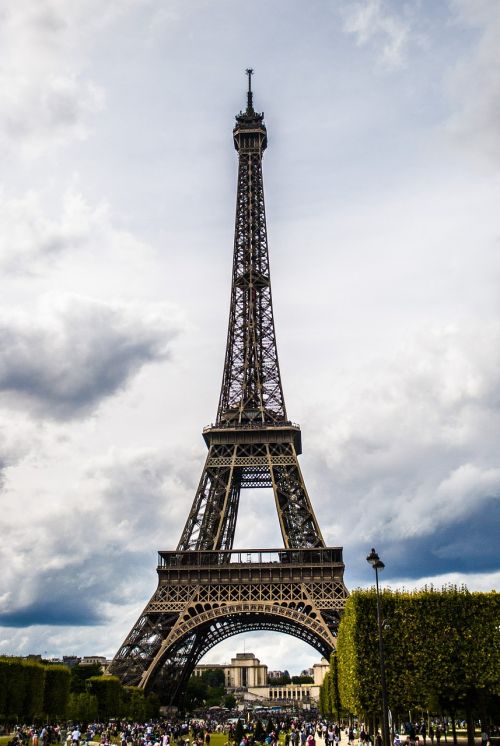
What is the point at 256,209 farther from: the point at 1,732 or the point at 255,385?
Result: the point at 1,732

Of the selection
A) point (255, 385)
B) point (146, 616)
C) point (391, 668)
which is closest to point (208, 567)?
point (146, 616)

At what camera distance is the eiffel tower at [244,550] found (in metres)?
76.4

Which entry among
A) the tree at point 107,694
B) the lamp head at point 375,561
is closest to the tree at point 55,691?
the tree at point 107,694

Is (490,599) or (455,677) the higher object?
(490,599)

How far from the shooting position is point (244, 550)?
8125cm

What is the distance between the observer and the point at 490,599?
175 ft

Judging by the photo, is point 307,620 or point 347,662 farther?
point 307,620

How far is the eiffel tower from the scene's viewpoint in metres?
76.4

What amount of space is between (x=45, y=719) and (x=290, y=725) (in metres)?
26.4

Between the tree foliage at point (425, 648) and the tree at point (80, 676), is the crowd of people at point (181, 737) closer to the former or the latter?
the tree foliage at point (425, 648)

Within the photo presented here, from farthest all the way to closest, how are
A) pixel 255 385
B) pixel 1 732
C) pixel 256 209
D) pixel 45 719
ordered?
pixel 256 209 < pixel 255 385 < pixel 45 719 < pixel 1 732

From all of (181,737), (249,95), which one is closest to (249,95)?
(249,95)

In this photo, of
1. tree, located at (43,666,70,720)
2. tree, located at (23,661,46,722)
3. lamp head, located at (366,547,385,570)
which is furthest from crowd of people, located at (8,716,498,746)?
lamp head, located at (366,547,385,570)

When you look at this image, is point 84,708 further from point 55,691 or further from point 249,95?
point 249,95
